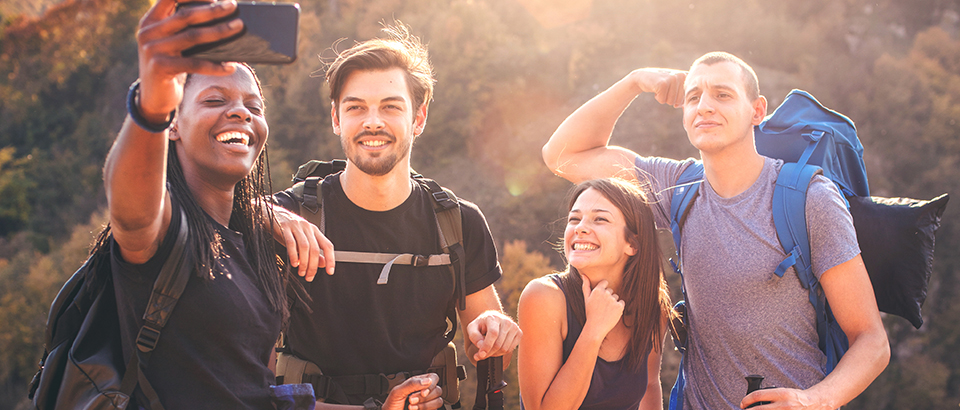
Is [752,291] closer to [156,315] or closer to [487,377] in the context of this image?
[487,377]

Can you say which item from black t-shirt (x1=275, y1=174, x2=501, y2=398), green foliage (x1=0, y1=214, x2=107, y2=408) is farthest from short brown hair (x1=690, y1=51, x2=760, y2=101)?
green foliage (x1=0, y1=214, x2=107, y2=408)

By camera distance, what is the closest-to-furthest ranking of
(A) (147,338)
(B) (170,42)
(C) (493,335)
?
1. (B) (170,42)
2. (A) (147,338)
3. (C) (493,335)

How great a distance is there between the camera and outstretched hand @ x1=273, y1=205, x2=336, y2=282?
202 centimetres

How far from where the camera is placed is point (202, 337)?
162 cm

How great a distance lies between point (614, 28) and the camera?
2417 cm

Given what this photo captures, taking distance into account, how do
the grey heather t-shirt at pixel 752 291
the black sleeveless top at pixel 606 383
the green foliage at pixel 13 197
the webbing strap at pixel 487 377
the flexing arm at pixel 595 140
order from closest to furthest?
the webbing strap at pixel 487 377 → the grey heather t-shirt at pixel 752 291 → the black sleeveless top at pixel 606 383 → the flexing arm at pixel 595 140 → the green foliage at pixel 13 197

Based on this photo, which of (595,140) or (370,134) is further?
(595,140)

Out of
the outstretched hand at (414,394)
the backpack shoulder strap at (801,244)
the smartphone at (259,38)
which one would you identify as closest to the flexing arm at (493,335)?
the outstretched hand at (414,394)

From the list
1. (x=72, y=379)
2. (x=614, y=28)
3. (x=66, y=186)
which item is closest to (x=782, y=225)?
(x=72, y=379)

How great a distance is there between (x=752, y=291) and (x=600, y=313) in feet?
2.19

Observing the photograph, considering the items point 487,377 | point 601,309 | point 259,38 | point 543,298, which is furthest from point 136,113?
point 601,309

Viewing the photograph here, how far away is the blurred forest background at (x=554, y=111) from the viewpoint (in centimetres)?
1647

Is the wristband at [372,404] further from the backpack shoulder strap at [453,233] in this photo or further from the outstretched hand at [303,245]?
the outstretched hand at [303,245]

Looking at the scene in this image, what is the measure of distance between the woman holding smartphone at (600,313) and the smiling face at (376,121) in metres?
0.89
